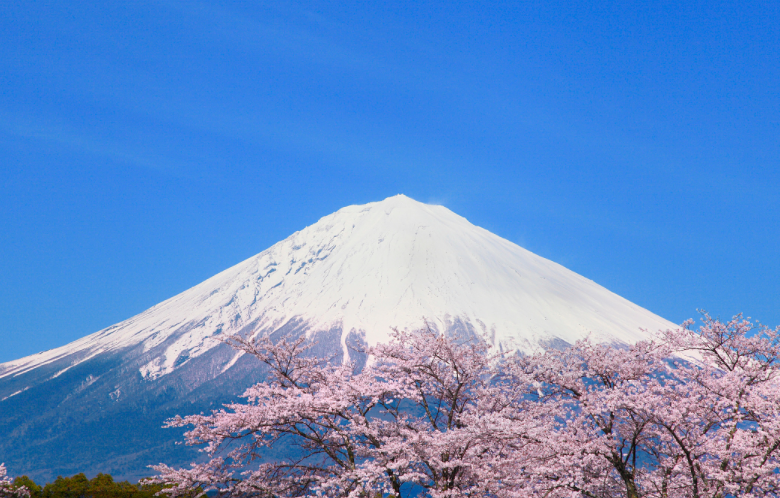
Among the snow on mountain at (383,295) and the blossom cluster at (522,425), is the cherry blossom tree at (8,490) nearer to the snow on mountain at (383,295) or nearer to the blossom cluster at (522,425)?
the blossom cluster at (522,425)

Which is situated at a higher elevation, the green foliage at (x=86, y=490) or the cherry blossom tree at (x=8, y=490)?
the cherry blossom tree at (x=8, y=490)

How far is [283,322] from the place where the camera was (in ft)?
401

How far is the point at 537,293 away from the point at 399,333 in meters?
117

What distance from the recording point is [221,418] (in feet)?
38.7

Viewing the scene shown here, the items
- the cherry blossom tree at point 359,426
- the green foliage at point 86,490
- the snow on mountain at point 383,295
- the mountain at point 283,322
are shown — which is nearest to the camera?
the cherry blossom tree at point 359,426

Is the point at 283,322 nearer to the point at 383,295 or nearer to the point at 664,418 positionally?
the point at 383,295

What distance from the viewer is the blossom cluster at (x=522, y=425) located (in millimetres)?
10359

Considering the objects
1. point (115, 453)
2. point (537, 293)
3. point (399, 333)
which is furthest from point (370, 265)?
point (399, 333)

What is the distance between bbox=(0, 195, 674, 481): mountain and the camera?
109688 mm

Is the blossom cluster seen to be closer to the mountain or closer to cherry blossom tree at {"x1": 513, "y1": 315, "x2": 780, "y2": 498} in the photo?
cherry blossom tree at {"x1": 513, "y1": 315, "x2": 780, "y2": 498}

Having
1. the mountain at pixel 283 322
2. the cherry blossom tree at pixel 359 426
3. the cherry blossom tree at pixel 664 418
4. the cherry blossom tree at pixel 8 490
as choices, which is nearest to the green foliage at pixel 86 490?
the cherry blossom tree at pixel 8 490

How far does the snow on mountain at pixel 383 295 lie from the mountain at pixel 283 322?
1.39 ft

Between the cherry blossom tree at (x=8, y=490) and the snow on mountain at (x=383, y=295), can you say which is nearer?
the cherry blossom tree at (x=8, y=490)

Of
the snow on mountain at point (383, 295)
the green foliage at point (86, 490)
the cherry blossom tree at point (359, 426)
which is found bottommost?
the green foliage at point (86, 490)
